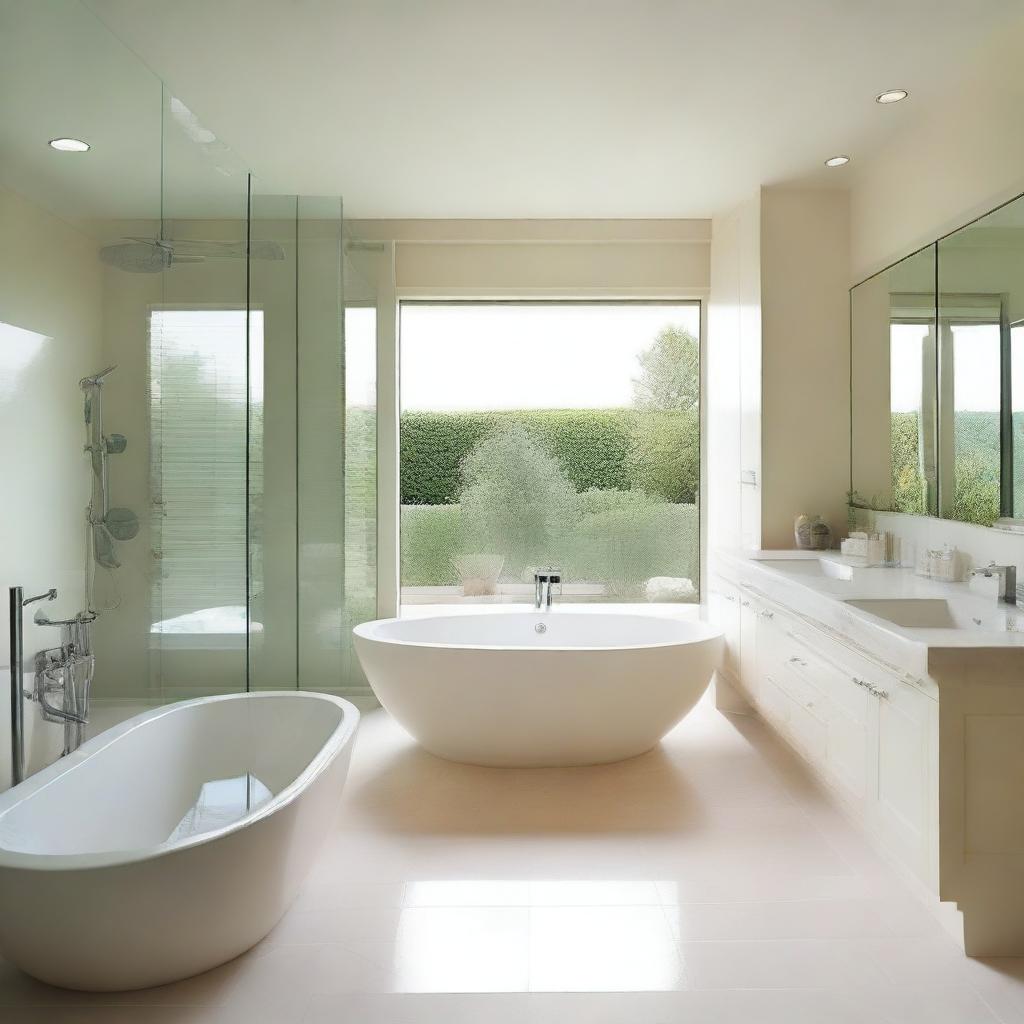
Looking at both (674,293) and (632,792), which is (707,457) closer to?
(674,293)

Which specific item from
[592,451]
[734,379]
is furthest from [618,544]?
[734,379]

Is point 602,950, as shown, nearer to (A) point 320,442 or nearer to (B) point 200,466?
(B) point 200,466

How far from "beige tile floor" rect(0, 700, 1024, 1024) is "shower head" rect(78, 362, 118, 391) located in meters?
1.47

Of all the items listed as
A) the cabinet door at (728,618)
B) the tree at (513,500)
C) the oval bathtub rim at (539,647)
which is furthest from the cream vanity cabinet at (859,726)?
the tree at (513,500)

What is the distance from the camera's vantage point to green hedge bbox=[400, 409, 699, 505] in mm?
4949

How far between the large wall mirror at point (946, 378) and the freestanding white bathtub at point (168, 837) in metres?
2.34

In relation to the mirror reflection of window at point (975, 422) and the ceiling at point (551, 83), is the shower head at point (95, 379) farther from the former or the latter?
the mirror reflection of window at point (975, 422)

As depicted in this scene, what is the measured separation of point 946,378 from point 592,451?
2148mm

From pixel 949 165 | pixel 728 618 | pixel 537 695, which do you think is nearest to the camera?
pixel 949 165

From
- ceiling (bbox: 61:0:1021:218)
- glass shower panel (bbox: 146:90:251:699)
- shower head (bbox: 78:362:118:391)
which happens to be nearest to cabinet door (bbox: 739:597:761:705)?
ceiling (bbox: 61:0:1021:218)

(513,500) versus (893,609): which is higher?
(513,500)

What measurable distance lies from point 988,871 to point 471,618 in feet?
9.10

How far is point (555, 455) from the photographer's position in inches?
196

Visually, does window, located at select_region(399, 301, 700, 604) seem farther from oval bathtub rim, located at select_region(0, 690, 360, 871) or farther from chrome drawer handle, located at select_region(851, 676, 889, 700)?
chrome drawer handle, located at select_region(851, 676, 889, 700)
